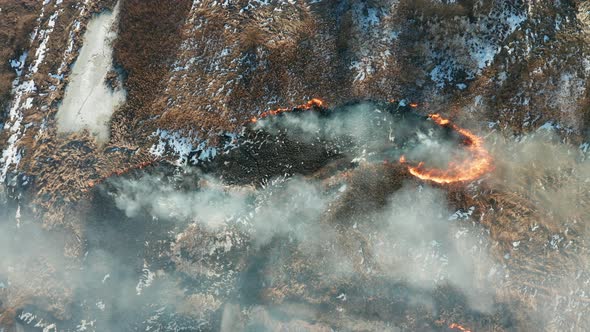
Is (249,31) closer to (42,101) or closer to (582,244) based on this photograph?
(42,101)

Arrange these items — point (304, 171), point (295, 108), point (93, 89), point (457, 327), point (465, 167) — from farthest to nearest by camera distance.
A: 1. point (93, 89)
2. point (295, 108)
3. point (304, 171)
4. point (465, 167)
5. point (457, 327)

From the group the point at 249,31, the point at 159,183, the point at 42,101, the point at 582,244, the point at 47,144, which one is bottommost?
the point at 582,244

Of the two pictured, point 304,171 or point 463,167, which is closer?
point 463,167

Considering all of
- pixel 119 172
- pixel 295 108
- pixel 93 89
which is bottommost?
pixel 119 172

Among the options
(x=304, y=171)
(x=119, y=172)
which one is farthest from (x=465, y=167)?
(x=119, y=172)

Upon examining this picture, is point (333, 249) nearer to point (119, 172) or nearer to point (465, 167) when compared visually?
point (465, 167)

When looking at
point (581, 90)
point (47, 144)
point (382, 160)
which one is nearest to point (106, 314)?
point (47, 144)

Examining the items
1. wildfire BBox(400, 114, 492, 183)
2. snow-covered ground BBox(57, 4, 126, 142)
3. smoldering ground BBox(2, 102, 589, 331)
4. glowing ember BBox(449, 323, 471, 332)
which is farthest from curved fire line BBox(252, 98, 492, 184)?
snow-covered ground BBox(57, 4, 126, 142)

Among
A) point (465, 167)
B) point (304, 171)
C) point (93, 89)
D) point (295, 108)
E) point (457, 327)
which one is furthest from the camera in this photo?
point (93, 89)

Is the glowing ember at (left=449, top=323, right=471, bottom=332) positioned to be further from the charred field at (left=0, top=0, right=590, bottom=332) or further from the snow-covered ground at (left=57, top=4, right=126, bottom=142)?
the snow-covered ground at (left=57, top=4, right=126, bottom=142)
